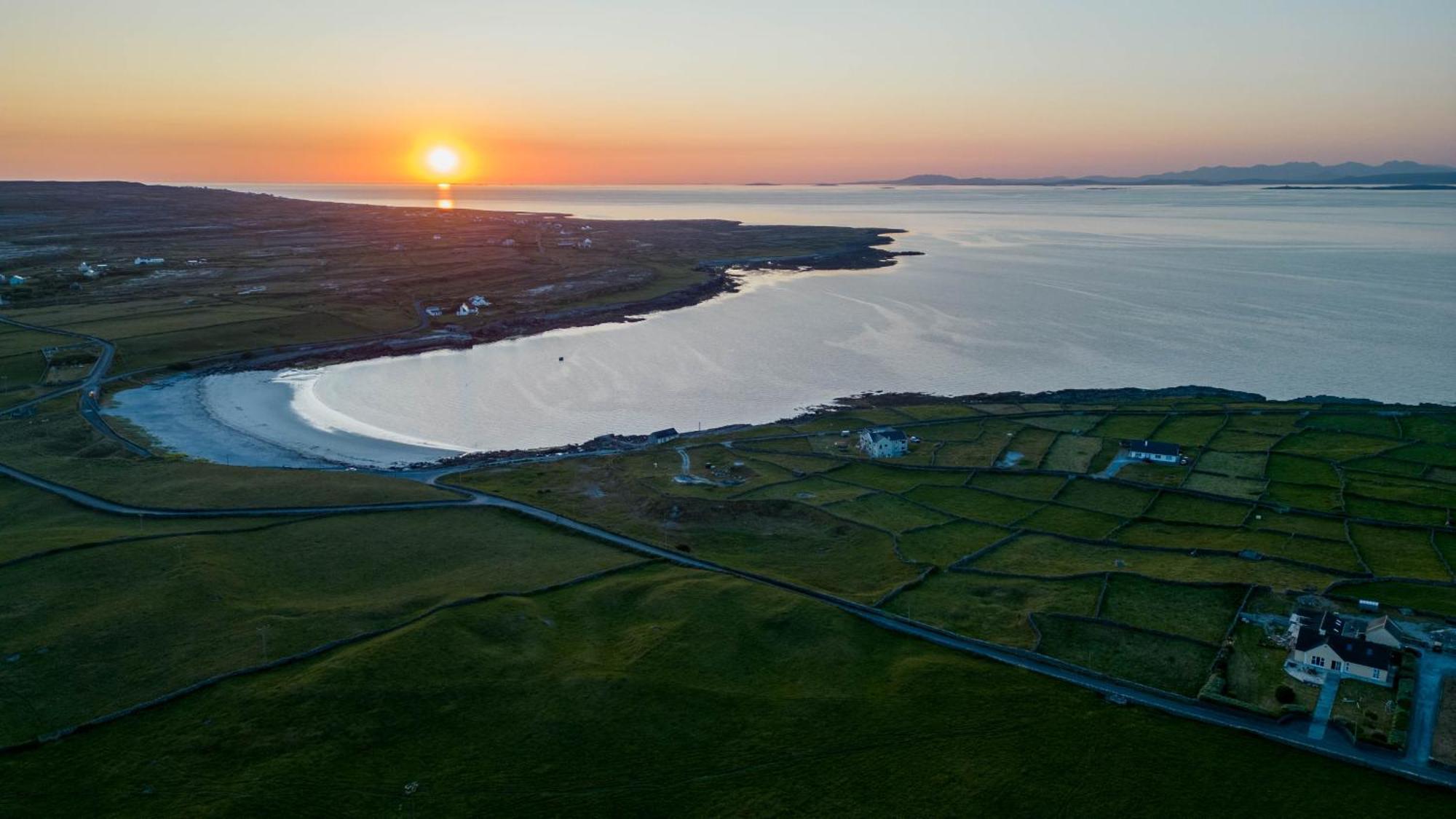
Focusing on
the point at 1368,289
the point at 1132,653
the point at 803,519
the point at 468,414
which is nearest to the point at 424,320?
the point at 468,414

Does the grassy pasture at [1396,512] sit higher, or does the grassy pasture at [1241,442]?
the grassy pasture at [1241,442]

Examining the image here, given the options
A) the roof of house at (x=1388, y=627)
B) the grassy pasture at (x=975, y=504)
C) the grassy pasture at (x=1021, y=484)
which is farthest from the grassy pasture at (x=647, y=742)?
the grassy pasture at (x=1021, y=484)

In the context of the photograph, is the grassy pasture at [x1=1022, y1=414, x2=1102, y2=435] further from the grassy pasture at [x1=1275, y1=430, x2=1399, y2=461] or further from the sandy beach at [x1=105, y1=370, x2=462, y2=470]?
the sandy beach at [x1=105, y1=370, x2=462, y2=470]

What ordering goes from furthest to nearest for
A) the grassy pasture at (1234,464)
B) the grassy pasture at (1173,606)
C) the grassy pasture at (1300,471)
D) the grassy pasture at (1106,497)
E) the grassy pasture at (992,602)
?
the grassy pasture at (1234,464)
the grassy pasture at (1300,471)
the grassy pasture at (1106,497)
the grassy pasture at (992,602)
the grassy pasture at (1173,606)

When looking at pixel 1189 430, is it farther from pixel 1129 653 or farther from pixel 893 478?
pixel 1129 653

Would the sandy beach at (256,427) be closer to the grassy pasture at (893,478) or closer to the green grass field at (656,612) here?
the green grass field at (656,612)
